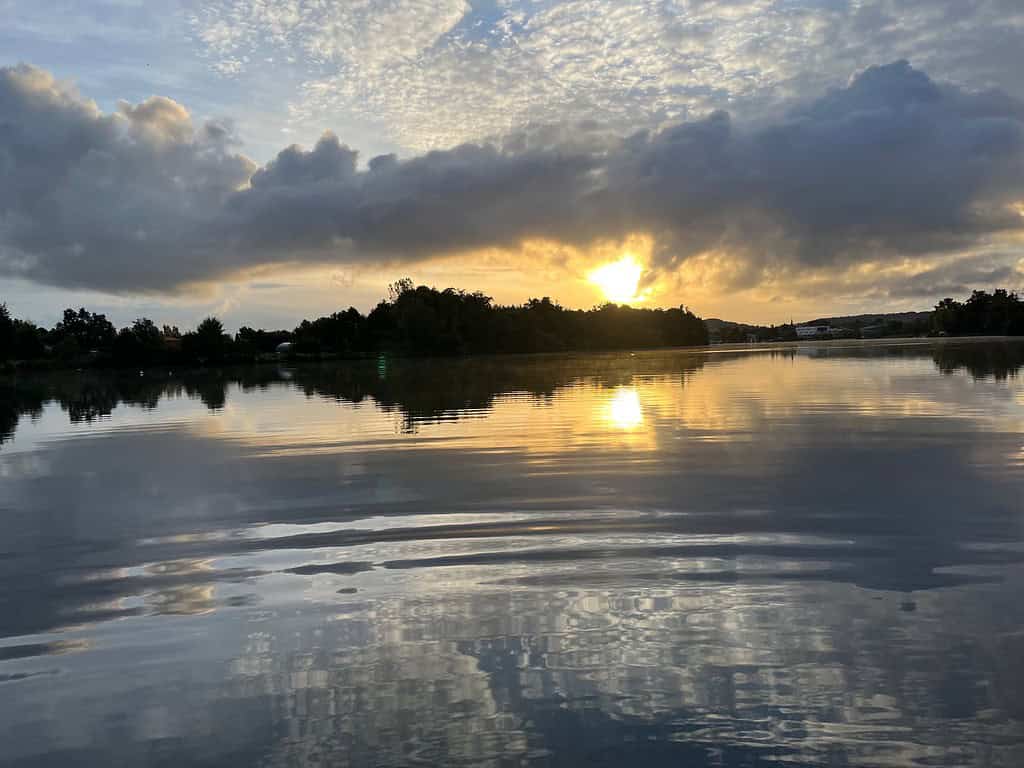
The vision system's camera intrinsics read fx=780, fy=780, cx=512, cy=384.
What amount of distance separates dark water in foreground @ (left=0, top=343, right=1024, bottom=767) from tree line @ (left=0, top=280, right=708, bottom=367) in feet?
324

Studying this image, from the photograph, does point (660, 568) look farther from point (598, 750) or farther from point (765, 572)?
point (598, 750)

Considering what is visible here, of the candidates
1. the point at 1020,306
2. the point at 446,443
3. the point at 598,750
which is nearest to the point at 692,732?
the point at 598,750

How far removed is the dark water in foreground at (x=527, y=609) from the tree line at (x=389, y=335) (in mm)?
98882

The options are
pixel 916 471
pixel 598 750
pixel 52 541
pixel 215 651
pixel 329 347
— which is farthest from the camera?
pixel 329 347

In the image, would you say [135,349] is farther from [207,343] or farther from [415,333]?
[415,333]

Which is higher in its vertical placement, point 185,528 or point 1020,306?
point 1020,306

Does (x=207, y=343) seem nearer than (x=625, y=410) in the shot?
No

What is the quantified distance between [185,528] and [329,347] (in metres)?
127

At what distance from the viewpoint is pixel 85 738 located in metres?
4.75

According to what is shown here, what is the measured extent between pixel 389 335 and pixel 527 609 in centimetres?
12708

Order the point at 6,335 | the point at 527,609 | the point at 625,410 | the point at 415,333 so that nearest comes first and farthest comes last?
the point at 527,609, the point at 625,410, the point at 6,335, the point at 415,333

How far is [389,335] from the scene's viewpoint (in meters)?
132

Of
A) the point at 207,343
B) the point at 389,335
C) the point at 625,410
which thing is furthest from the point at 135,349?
the point at 625,410

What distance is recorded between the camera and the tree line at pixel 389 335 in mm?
106125
